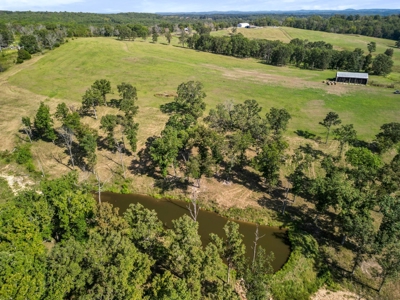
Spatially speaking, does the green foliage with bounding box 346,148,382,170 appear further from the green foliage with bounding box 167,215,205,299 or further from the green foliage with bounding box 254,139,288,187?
the green foliage with bounding box 167,215,205,299

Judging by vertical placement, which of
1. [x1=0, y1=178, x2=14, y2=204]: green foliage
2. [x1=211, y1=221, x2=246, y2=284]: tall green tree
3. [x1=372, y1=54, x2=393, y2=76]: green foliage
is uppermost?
[x1=372, y1=54, x2=393, y2=76]: green foliage

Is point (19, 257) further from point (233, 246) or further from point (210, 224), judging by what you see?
point (210, 224)

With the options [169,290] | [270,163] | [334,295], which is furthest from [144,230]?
[270,163]

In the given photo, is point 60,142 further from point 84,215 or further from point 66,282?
point 66,282

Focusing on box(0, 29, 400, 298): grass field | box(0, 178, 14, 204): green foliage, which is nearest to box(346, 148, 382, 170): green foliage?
box(0, 29, 400, 298): grass field

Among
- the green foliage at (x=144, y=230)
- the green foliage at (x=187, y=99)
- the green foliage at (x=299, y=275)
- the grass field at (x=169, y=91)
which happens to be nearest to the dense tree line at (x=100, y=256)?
the green foliage at (x=144, y=230)

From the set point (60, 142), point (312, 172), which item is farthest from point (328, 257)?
point (60, 142)
